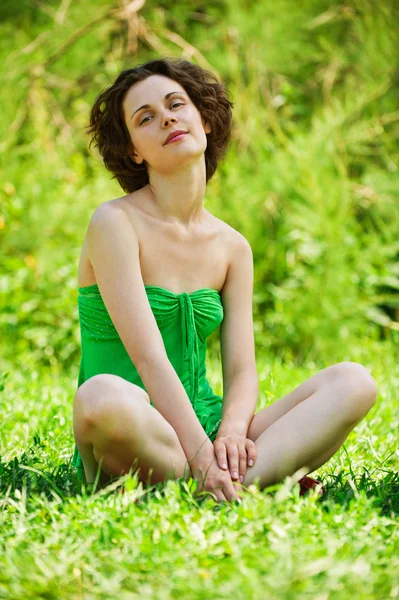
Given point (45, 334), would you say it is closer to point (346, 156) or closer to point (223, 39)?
point (346, 156)

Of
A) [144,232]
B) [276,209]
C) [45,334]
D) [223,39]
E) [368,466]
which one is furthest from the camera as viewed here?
[223,39]

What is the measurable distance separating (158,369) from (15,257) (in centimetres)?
332

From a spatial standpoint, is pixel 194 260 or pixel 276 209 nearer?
pixel 194 260

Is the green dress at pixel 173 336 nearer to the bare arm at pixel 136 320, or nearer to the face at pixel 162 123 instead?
the bare arm at pixel 136 320

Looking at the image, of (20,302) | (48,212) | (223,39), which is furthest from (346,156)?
(20,302)

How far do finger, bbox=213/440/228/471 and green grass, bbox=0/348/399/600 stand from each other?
0.11 meters

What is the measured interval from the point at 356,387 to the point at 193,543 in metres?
0.78

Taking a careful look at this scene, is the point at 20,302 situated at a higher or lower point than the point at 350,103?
lower

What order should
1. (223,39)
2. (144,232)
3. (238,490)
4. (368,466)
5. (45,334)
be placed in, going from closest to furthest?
(238,490), (144,232), (368,466), (45,334), (223,39)

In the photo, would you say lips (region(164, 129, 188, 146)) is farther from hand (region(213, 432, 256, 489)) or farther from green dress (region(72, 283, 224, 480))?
hand (region(213, 432, 256, 489))

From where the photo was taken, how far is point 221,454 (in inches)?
87.3

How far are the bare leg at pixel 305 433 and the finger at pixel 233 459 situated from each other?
0.17 ft

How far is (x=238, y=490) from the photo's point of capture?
2174 mm

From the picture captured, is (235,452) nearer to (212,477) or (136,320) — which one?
(212,477)
